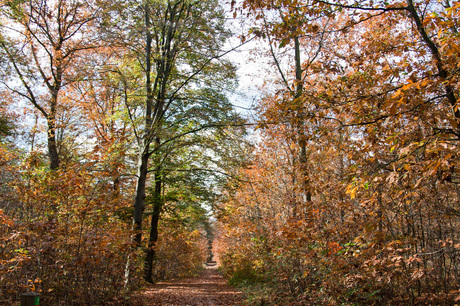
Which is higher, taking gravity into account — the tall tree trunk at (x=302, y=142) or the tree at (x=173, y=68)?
the tree at (x=173, y=68)

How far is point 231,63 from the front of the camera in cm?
1077

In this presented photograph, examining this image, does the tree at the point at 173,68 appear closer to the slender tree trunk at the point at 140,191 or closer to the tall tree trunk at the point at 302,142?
the slender tree trunk at the point at 140,191

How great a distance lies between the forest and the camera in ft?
13.7

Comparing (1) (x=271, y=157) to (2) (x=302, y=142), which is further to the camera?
(1) (x=271, y=157)

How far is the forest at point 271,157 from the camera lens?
4.16 metres

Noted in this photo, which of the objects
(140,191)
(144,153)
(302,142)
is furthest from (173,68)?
(302,142)

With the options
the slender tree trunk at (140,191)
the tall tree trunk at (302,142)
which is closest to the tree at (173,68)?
the slender tree trunk at (140,191)

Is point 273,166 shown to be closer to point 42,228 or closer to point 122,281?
point 122,281

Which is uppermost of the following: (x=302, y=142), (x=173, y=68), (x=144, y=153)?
(x=173, y=68)

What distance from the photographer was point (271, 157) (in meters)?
11.6

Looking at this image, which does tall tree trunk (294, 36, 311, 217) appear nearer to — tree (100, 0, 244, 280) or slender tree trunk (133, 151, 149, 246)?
tree (100, 0, 244, 280)

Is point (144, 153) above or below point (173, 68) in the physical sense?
below

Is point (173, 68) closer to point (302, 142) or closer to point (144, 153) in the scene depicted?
point (144, 153)

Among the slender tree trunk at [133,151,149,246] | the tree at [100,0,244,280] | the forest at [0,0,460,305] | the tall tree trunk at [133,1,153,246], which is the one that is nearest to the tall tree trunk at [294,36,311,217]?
the forest at [0,0,460,305]
